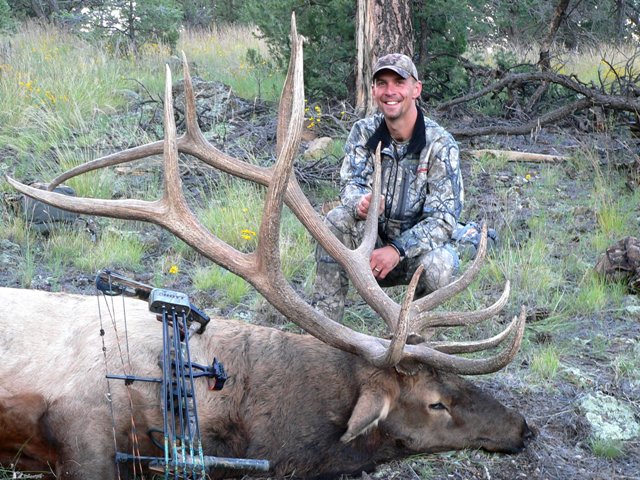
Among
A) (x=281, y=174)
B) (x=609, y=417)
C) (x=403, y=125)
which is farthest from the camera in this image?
(x=403, y=125)

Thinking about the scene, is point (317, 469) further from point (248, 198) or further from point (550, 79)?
point (550, 79)

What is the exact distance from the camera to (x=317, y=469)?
351 cm

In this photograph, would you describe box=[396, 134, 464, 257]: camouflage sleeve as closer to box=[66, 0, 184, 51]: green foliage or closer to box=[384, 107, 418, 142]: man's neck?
box=[384, 107, 418, 142]: man's neck

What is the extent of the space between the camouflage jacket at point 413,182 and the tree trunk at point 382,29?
271 cm

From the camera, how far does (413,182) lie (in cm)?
509

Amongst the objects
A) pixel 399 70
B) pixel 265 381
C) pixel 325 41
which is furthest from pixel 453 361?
pixel 325 41

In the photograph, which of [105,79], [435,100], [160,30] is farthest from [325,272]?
[160,30]

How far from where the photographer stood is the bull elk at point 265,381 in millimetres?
3408

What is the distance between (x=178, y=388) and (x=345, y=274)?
6.33ft

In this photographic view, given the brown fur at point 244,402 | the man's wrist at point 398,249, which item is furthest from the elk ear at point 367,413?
the man's wrist at point 398,249

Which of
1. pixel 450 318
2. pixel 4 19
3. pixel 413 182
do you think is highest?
pixel 4 19

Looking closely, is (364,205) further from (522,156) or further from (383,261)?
(522,156)

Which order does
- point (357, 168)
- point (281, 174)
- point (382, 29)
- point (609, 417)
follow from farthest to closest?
point (382, 29)
point (357, 168)
point (609, 417)
point (281, 174)

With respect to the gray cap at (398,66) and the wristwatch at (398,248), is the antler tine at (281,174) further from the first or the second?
the gray cap at (398,66)
